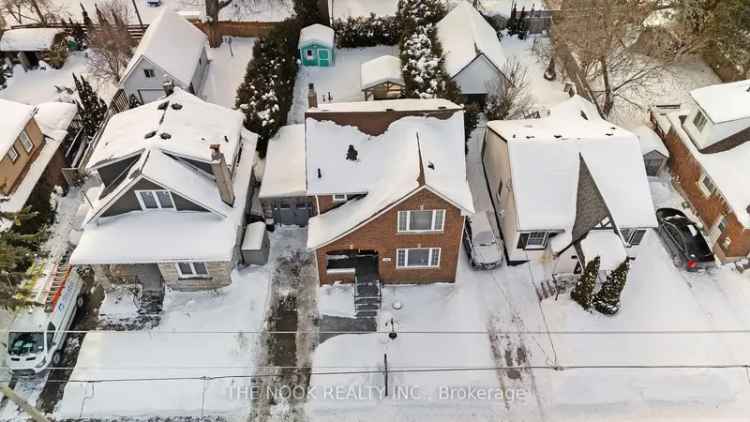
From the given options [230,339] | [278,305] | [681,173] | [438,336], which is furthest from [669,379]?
[230,339]

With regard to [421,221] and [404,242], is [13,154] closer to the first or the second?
[404,242]

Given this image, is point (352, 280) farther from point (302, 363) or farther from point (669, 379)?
point (669, 379)

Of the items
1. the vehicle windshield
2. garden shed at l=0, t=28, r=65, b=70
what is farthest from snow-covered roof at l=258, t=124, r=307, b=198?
garden shed at l=0, t=28, r=65, b=70

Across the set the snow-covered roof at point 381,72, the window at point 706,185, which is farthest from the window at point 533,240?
the snow-covered roof at point 381,72

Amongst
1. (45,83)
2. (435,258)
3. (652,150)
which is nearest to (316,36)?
(45,83)

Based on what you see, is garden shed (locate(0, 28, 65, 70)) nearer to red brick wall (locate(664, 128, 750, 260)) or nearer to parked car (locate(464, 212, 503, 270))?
parked car (locate(464, 212, 503, 270))

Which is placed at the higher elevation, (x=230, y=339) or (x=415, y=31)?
(x=415, y=31)

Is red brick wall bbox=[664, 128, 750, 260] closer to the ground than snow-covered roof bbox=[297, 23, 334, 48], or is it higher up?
closer to the ground
